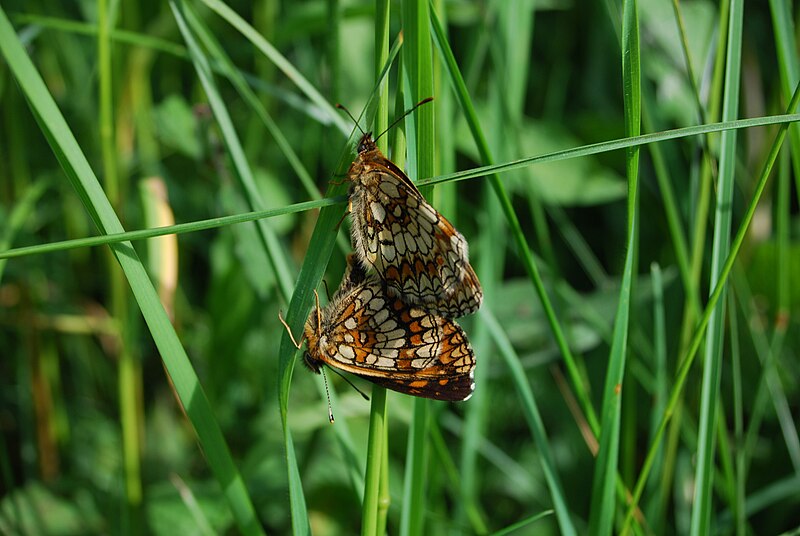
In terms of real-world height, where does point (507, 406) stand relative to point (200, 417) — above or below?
below

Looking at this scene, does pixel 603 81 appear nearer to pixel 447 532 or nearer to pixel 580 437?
pixel 580 437

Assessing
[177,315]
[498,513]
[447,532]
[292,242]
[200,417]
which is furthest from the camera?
[292,242]

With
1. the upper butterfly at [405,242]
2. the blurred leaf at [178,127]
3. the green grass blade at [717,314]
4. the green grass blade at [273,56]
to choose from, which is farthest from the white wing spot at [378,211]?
the blurred leaf at [178,127]

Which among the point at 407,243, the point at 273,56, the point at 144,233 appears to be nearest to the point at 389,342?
Answer: the point at 407,243

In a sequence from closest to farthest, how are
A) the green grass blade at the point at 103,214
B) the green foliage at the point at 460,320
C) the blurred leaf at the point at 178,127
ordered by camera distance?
the green grass blade at the point at 103,214, the green foliage at the point at 460,320, the blurred leaf at the point at 178,127

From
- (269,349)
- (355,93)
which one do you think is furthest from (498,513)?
(355,93)

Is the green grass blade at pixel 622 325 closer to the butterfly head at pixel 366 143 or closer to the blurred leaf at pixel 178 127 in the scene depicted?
the butterfly head at pixel 366 143

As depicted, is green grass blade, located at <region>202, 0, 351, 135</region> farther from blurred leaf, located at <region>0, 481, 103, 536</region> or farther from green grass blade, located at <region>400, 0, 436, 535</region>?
blurred leaf, located at <region>0, 481, 103, 536</region>

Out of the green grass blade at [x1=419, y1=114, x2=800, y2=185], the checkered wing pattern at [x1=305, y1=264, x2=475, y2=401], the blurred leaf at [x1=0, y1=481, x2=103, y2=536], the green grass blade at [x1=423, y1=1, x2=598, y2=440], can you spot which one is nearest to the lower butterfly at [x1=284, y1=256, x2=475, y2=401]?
the checkered wing pattern at [x1=305, y1=264, x2=475, y2=401]
